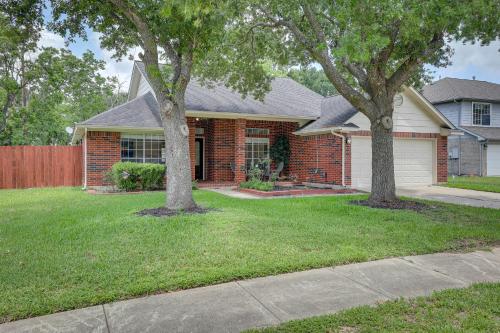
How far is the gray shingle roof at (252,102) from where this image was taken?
15.9 meters

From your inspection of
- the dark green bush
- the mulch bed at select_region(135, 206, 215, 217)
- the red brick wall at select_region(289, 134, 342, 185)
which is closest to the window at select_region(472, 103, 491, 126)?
the red brick wall at select_region(289, 134, 342, 185)

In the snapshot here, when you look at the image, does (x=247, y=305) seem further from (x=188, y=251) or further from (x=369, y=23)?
(x=369, y=23)

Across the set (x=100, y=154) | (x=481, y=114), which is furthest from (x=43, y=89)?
(x=481, y=114)

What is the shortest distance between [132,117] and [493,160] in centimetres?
2244

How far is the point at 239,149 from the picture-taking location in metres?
16.1

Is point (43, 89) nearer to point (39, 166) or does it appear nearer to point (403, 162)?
point (39, 166)

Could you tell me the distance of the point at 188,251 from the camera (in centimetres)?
552

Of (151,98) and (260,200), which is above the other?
(151,98)

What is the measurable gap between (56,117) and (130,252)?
26.2 metres

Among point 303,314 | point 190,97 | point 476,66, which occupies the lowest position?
point 303,314

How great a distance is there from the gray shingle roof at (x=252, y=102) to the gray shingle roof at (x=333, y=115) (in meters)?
0.41

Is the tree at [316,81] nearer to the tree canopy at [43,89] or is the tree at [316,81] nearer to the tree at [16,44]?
the tree canopy at [43,89]

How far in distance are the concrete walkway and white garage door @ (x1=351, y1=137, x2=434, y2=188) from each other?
10.1m

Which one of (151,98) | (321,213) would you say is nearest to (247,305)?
(321,213)
